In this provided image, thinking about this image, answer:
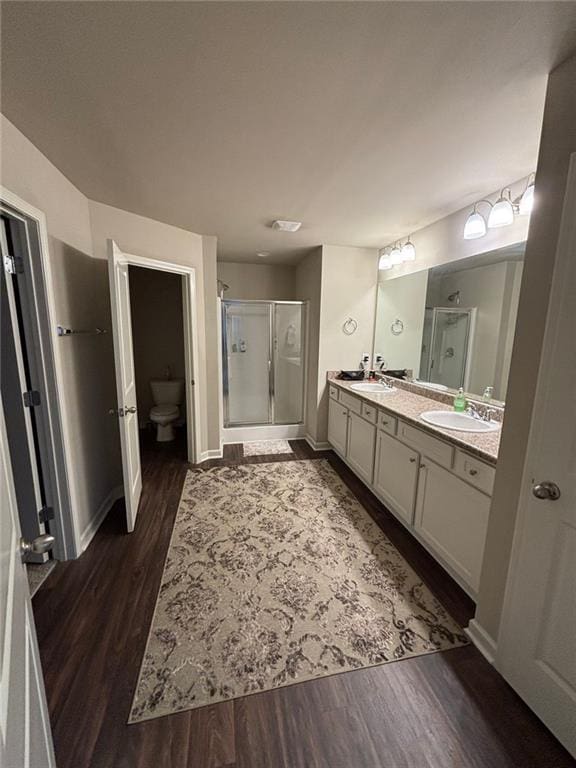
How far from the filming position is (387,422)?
2412 millimetres

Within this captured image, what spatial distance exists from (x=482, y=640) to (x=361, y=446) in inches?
61.9

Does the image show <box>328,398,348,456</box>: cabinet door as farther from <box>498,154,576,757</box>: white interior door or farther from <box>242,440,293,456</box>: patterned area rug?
<box>498,154,576,757</box>: white interior door

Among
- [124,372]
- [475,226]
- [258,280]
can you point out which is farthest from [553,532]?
[258,280]

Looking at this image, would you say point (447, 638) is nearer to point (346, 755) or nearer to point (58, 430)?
point (346, 755)

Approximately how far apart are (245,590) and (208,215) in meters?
2.68

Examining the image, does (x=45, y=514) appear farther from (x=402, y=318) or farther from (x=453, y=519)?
(x=402, y=318)

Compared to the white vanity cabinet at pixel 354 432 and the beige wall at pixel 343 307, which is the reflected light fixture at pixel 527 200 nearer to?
the white vanity cabinet at pixel 354 432

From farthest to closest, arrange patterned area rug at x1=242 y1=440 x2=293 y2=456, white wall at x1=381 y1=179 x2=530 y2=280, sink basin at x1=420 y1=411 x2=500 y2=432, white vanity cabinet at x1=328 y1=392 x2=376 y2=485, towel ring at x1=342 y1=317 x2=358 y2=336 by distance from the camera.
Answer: patterned area rug at x1=242 y1=440 x2=293 y2=456
towel ring at x1=342 y1=317 x2=358 y2=336
white vanity cabinet at x1=328 y1=392 x2=376 y2=485
sink basin at x1=420 y1=411 x2=500 y2=432
white wall at x1=381 y1=179 x2=530 y2=280

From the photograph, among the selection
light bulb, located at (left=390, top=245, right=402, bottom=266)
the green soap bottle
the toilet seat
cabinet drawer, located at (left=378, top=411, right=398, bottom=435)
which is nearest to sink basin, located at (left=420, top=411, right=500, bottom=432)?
the green soap bottle

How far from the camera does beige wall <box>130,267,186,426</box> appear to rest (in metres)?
4.12

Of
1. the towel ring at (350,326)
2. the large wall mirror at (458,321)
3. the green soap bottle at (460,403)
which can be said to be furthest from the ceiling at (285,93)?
the towel ring at (350,326)

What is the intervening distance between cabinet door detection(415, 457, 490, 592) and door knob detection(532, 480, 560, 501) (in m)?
0.44

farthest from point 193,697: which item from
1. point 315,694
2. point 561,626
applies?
point 561,626

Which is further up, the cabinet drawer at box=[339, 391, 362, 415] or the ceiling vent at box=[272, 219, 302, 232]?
the ceiling vent at box=[272, 219, 302, 232]
